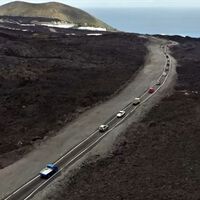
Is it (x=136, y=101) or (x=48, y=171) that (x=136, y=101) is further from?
(x=48, y=171)

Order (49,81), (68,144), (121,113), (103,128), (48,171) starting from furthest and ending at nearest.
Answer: (49,81)
(121,113)
(103,128)
(68,144)
(48,171)

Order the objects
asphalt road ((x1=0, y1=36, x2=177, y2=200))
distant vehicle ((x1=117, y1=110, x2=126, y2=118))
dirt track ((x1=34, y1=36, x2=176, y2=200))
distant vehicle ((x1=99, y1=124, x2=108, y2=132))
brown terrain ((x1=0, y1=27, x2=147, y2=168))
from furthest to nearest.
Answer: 1. distant vehicle ((x1=117, y1=110, x2=126, y2=118))
2. brown terrain ((x1=0, y1=27, x2=147, y2=168))
3. distant vehicle ((x1=99, y1=124, x2=108, y2=132))
4. asphalt road ((x1=0, y1=36, x2=177, y2=200))
5. dirt track ((x1=34, y1=36, x2=176, y2=200))

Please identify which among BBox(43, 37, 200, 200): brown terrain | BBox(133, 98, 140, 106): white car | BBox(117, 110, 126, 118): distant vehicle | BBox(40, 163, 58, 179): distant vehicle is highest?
BBox(133, 98, 140, 106): white car

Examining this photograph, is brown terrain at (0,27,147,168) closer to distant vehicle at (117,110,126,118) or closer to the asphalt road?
the asphalt road

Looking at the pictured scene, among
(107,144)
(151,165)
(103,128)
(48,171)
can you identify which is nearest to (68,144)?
(107,144)

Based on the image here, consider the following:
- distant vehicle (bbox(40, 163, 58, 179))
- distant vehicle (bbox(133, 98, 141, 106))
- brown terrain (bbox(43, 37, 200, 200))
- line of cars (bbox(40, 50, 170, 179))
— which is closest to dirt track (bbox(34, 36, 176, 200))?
brown terrain (bbox(43, 37, 200, 200))

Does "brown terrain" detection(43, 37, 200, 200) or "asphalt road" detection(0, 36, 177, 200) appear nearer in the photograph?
"brown terrain" detection(43, 37, 200, 200)
